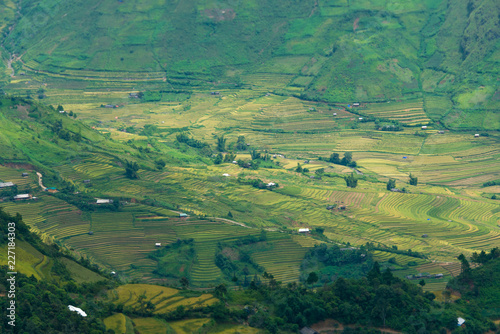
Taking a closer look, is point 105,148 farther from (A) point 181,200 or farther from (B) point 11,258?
(B) point 11,258

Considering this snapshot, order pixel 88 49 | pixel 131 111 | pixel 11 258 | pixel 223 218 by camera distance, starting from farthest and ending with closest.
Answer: pixel 88 49
pixel 131 111
pixel 223 218
pixel 11 258

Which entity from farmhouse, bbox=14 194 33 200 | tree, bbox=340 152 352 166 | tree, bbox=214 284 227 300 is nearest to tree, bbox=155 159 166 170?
farmhouse, bbox=14 194 33 200

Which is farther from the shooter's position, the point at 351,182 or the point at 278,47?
the point at 278,47

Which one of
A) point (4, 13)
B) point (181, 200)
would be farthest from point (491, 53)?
point (4, 13)

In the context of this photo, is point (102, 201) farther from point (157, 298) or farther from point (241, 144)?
point (241, 144)

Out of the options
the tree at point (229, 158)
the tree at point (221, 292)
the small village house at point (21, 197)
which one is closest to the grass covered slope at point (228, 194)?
the small village house at point (21, 197)

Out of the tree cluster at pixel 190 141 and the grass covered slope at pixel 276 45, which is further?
the grass covered slope at pixel 276 45

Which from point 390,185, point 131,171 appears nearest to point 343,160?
point 390,185

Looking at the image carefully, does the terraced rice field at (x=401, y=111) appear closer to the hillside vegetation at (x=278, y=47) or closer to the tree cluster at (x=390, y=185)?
the hillside vegetation at (x=278, y=47)
